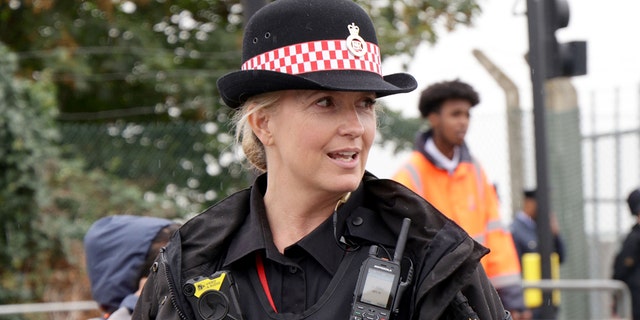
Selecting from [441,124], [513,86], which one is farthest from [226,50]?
[441,124]

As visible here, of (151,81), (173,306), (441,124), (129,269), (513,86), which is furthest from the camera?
(151,81)

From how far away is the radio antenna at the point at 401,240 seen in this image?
276 cm

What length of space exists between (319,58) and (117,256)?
1770 mm

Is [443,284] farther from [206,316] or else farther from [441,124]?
[441,124]

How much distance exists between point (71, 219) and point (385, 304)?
27.0ft

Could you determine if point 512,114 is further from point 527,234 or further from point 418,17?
point 418,17

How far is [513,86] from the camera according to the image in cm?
1012

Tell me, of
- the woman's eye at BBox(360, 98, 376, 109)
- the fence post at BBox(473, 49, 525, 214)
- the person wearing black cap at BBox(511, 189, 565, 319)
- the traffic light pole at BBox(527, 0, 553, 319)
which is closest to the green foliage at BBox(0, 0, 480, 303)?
the fence post at BBox(473, 49, 525, 214)

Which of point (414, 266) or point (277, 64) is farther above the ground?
point (277, 64)

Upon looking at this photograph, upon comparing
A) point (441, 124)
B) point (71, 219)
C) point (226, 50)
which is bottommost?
point (71, 219)

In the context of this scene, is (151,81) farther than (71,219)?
Yes

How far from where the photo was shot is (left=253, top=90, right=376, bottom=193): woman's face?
9.40ft

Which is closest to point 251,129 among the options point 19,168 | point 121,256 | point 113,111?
point 121,256

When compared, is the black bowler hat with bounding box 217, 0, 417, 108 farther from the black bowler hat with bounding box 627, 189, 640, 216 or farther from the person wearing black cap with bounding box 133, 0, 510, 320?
the black bowler hat with bounding box 627, 189, 640, 216
